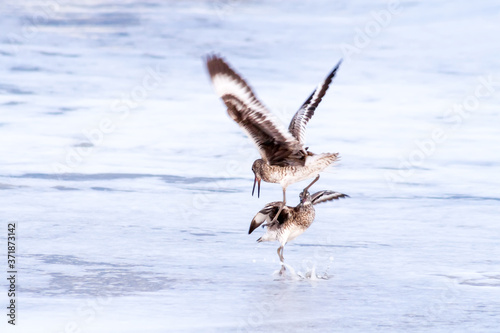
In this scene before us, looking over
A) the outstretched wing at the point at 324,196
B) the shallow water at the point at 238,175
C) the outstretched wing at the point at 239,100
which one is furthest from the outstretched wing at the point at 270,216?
the outstretched wing at the point at 239,100

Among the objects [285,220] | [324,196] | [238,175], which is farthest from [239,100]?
[238,175]

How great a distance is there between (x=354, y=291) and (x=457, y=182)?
129 inches

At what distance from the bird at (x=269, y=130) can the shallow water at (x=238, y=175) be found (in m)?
0.49

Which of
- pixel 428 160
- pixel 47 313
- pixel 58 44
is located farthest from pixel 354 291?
pixel 58 44

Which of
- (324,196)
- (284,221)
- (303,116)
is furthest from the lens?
(303,116)

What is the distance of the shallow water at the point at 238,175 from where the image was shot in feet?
18.0

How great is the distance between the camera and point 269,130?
6316 mm

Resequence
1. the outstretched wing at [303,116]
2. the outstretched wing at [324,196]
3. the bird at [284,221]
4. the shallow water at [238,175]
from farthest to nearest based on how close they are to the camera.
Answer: the outstretched wing at [303,116] → the outstretched wing at [324,196] → the bird at [284,221] → the shallow water at [238,175]

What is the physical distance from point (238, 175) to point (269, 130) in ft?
9.07

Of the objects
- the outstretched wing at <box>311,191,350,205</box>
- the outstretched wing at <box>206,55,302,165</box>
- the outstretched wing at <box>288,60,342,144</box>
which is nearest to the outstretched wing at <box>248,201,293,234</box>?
the outstretched wing at <box>311,191,350,205</box>

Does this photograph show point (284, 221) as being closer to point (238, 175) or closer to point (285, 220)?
point (285, 220)

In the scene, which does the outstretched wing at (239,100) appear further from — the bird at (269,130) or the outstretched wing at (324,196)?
the outstretched wing at (324,196)

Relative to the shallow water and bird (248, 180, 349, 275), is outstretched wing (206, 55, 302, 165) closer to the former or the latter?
bird (248, 180, 349, 275)

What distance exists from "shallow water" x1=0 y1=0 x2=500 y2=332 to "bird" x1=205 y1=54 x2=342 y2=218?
1.62ft
